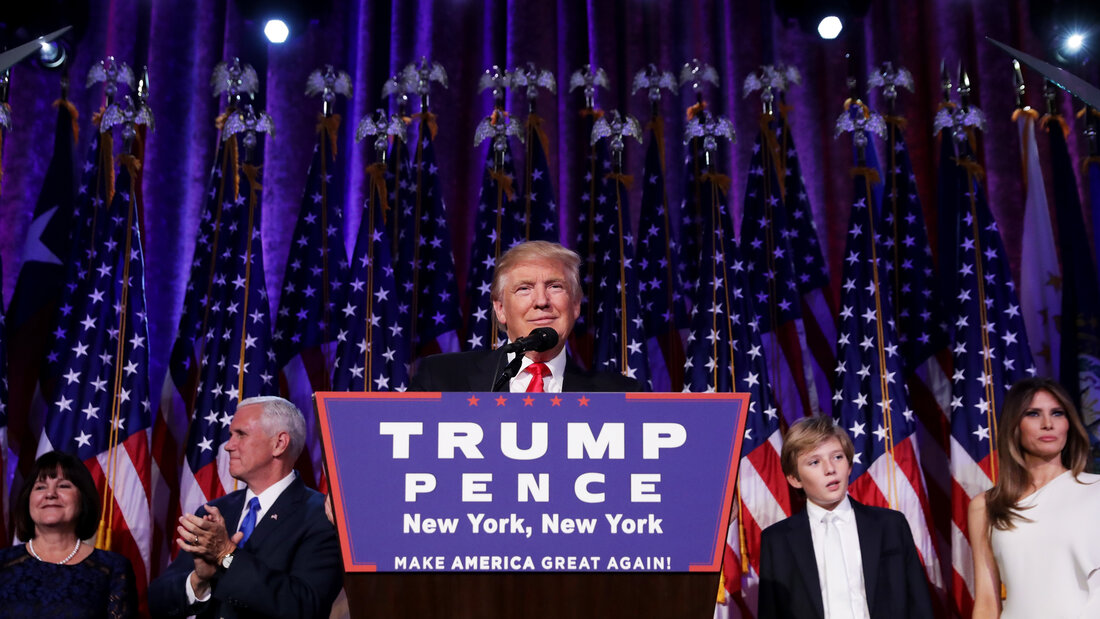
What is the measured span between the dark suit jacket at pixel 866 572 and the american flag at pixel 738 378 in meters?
1.07

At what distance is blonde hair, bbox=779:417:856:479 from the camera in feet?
12.0

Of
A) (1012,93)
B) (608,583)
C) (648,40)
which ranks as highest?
(648,40)

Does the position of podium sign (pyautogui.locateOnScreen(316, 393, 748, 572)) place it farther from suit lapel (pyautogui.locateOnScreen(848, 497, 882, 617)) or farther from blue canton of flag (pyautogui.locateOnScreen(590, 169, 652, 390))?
blue canton of flag (pyautogui.locateOnScreen(590, 169, 652, 390))

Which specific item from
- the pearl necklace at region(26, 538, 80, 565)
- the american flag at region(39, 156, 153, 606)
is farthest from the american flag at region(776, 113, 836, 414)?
the pearl necklace at region(26, 538, 80, 565)

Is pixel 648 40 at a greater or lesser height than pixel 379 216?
greater

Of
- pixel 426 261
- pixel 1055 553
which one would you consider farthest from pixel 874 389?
pixel 426 261

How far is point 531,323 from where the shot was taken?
8.41ft

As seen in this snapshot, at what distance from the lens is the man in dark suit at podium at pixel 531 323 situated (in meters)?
2.54

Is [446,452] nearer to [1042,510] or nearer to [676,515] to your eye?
[676,515]

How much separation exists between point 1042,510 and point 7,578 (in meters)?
3.42

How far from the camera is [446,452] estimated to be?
1.68 m

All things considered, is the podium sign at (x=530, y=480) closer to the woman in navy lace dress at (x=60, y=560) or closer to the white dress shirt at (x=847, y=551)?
the white dress shirt at (x=847, y=551)

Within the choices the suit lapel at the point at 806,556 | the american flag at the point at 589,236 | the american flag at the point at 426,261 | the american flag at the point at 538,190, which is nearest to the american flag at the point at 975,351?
the suit lapel at the point at 806,556

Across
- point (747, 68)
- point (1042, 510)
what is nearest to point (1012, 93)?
point (747, 68)
